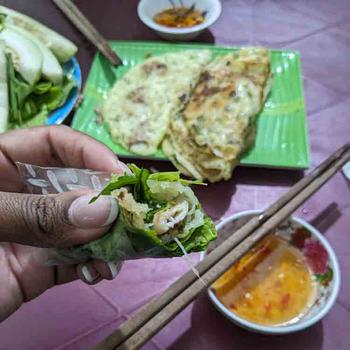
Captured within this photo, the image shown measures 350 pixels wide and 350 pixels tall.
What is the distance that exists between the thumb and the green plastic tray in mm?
901

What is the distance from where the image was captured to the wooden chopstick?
208 cm

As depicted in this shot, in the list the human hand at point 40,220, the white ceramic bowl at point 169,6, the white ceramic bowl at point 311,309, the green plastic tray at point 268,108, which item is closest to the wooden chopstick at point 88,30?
the green plastic tray at point 268,108

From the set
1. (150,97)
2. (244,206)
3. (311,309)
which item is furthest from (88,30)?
(311,309)

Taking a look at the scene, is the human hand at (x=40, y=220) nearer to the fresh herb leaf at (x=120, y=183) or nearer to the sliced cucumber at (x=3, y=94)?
the fresh herb leaf at (x=120, y=183)

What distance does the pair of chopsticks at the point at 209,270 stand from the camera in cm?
100

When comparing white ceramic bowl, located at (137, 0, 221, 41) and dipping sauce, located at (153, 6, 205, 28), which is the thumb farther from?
dipping sauce, located at (153, 6, 205, 28)

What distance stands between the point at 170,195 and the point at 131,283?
2.14 feet

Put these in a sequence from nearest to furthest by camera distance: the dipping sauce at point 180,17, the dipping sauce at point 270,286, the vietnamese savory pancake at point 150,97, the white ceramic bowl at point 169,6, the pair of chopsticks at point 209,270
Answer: the pair of chopsticks at point 209,270, the dipping sauce at point 270,286, the vietnamese savory pancake at point 150,97, the white ceramic bowl at point 169,6, the dipping sauce at point 180,17

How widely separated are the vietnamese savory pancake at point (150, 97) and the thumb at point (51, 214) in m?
0.91

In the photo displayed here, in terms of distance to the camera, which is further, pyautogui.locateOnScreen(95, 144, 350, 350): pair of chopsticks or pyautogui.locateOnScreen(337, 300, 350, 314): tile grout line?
pyautogui.locateOnScreen(337, 300, 350, 314): tile grout line

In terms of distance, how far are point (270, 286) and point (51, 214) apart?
0.76 m

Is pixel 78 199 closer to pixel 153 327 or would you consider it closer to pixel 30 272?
pixel 153 327

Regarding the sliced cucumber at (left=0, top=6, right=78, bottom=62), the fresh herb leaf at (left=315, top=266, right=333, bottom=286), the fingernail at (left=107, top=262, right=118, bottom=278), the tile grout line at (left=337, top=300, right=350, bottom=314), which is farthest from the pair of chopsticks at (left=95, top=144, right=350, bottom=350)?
the sliced cucumber at (left=0, top=6, right=78, bottom=62)

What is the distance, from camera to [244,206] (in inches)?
66.1
